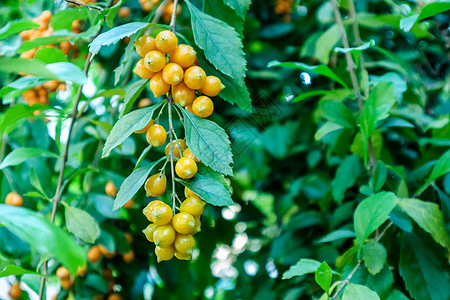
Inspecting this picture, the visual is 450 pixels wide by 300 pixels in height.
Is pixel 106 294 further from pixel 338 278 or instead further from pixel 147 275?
pixel 338 278

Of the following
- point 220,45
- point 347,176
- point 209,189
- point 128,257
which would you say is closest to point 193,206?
point 209,189

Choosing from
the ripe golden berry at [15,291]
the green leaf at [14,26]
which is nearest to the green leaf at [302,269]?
the green leaf at [14,26]

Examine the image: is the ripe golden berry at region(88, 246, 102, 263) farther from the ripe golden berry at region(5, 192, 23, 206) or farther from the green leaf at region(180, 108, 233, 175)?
the green leaf at region(180, 108, 233, 175)

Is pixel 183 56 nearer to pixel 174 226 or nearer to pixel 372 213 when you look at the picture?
pixel 174 226

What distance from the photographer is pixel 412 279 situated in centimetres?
74

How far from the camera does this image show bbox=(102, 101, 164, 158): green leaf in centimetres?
55

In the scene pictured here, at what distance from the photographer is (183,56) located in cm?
58

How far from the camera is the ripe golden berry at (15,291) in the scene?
1052 millimetres

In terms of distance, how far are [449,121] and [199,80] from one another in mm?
692

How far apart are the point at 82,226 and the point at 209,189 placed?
32 centimetres

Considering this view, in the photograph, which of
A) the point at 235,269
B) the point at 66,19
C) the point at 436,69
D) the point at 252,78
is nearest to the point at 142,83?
the point at 66,19

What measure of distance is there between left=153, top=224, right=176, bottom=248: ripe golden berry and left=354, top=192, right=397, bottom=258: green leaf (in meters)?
0.30

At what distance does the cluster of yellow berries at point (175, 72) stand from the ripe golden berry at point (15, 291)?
0.75 m

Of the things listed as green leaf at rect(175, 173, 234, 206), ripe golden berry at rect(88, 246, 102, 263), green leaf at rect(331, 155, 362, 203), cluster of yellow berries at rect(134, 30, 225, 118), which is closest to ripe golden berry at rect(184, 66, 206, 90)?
cluster of yellow berries at rect(134, 30, 225, 118)
